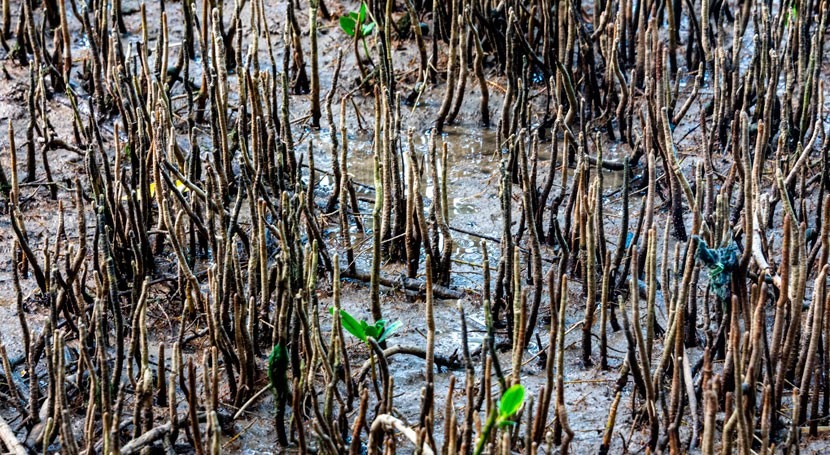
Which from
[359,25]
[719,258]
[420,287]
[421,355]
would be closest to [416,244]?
[420,287]

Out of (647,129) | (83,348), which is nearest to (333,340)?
(83,348)

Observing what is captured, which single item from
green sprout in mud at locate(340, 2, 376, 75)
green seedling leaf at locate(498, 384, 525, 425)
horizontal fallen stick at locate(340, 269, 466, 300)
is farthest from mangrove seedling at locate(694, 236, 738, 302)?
green sprout in mud at locate(340, 2, 376, 75)

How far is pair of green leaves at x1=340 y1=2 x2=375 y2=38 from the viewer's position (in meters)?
4.27

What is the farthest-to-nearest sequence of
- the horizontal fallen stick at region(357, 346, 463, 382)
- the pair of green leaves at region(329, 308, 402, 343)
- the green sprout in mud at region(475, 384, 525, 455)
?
the horizontal fallen stick at region(357, 346, 463, 382), the pair of green leaves at region(329, 308, 402, 343), the green sprout in mud at region(475, 384, 525, 455)

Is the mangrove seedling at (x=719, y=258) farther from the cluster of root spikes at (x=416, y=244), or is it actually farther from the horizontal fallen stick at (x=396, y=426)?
the horizontal fallen stick at (x=396, y=426)

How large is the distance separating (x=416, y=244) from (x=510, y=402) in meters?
1.16

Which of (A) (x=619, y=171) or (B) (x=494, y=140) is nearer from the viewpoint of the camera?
(A) (x=619, y=171)

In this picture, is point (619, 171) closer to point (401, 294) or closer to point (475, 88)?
point (475, 88)

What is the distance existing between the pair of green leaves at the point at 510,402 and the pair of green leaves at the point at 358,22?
2.48 metres

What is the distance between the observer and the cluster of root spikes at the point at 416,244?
7.57 ft

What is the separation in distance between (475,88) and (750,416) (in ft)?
7.96

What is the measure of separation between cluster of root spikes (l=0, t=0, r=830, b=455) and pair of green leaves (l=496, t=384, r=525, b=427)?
1cm

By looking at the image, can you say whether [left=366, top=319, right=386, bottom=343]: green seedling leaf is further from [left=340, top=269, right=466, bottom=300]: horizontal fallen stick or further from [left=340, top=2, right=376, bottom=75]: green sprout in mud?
[left=340, top=2, right=376, bottom=75]: green sprout in mud

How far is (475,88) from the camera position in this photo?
4.36 meters
